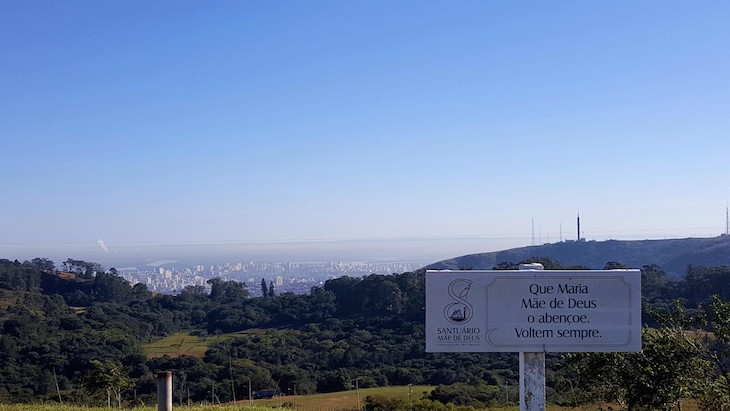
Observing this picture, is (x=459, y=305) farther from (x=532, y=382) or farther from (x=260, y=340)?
(x=260, y=340)

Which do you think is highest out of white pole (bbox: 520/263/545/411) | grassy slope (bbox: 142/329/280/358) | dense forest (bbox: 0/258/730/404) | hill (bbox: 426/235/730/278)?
white pole (bbox: 520/263/545/411)

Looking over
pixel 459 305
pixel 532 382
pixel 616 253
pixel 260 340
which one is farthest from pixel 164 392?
pixel 616 253

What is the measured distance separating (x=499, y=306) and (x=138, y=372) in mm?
29716

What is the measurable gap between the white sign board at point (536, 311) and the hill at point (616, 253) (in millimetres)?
73562

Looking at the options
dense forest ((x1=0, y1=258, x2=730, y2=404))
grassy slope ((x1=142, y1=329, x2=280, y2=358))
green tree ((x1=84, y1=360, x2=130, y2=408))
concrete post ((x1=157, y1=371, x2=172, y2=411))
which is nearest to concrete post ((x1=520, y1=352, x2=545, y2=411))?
dense forest ((x1=0, y1=258, x2=730, y2=404))

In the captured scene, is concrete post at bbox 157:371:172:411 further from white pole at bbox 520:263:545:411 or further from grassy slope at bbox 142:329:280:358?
grassy slope at bbox 142:329:280:358

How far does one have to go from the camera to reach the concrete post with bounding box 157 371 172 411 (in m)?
6.12

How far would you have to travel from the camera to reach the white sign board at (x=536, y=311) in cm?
676

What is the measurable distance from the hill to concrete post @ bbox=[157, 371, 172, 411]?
245 ft

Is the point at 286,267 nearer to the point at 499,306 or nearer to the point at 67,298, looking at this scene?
the point at 67,298

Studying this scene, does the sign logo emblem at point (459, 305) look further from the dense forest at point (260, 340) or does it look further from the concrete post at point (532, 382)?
the dense forest at point (260, 340)

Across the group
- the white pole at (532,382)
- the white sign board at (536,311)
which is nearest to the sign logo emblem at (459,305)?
the white sign board at (536,311)

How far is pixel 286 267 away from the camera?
119438 millimetres

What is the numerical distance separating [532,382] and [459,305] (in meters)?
1.13
